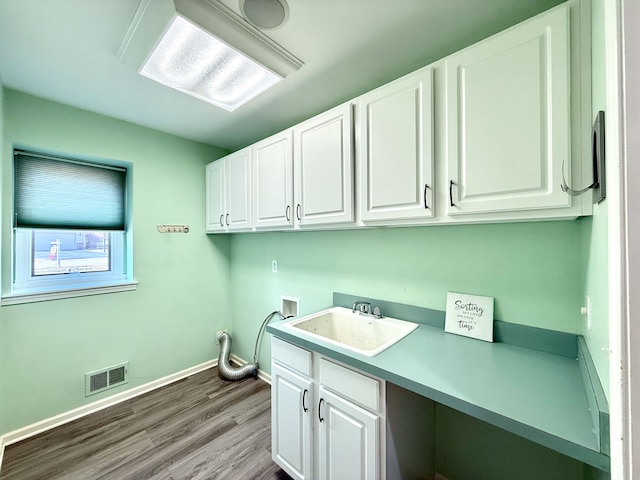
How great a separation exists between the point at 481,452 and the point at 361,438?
29.0 inches

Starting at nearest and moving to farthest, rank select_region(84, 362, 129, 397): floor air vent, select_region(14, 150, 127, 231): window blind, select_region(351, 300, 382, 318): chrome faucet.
→ select_region(351, 300, 382, 318): chrome faucet
select_region(14, 150, 127, 231): window blind
select_region(84, 362, 129, 397): floor air vent

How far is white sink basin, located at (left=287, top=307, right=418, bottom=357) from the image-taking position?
1.57 meters

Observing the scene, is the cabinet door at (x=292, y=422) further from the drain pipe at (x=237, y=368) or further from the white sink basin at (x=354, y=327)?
the drain pipe at (x=237, y=368)

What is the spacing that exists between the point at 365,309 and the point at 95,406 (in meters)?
2.39

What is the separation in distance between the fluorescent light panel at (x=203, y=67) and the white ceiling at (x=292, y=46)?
0.55ft

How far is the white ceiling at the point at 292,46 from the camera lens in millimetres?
1147

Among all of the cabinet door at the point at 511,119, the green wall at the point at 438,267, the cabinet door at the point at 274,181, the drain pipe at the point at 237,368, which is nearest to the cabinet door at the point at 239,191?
the cabinet door at the point at 274,181

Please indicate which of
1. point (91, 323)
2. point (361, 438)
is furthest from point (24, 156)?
point (361, 438)

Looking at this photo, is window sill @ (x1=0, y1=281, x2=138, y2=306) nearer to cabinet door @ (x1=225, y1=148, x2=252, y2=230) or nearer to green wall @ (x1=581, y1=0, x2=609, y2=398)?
cabinet door @ (x1=225, y1=148, x2=252, y2=230)

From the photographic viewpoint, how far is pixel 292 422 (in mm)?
1418

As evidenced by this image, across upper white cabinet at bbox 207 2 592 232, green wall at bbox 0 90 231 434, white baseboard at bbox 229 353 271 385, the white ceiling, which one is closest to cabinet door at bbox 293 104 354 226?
upper white cabinet at bbox 207 2 592 232

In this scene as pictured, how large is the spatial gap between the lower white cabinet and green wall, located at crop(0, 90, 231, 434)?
1.60 meters

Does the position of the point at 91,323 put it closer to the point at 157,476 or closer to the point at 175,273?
the point at 175,273

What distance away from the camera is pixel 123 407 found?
7.14ft
